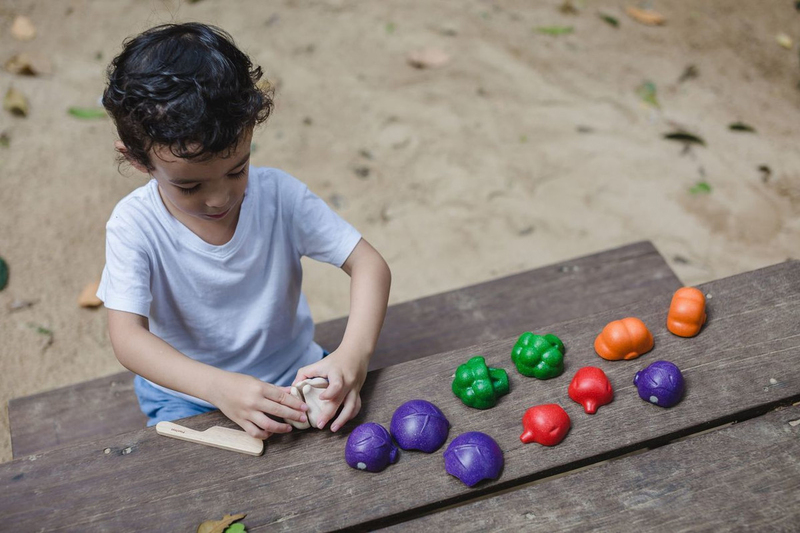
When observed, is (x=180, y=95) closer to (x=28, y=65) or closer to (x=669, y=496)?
(x=669, y=496)

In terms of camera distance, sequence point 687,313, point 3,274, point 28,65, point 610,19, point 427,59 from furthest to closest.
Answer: point 610,19, point 427,59, point 28,65, point 3,274, point 687,313

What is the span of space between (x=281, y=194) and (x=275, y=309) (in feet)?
1.03

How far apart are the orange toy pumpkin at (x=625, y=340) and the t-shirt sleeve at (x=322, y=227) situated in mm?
650

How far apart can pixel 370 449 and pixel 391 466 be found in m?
0.08

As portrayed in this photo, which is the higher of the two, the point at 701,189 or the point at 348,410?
the point at 348,410

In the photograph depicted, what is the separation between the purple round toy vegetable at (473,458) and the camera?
1305 mm

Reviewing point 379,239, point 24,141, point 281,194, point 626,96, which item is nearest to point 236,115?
point 281,194

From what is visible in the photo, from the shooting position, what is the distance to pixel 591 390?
1416mm

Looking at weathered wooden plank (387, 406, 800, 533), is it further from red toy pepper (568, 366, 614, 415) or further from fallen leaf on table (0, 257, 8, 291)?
fallen leaf on table (0, 257, 8, 291)

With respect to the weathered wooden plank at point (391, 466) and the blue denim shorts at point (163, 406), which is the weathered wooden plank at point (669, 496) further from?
the blue denim shorts at point (163, 406)

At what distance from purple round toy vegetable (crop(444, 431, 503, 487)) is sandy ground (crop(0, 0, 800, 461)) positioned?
172 centimetres

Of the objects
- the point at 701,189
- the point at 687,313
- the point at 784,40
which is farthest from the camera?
the point at 784,40

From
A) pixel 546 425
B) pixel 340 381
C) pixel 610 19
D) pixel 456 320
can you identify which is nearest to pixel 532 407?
pixel 546 425

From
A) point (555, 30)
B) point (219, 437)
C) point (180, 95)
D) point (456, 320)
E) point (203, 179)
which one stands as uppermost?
point (180, 95)
